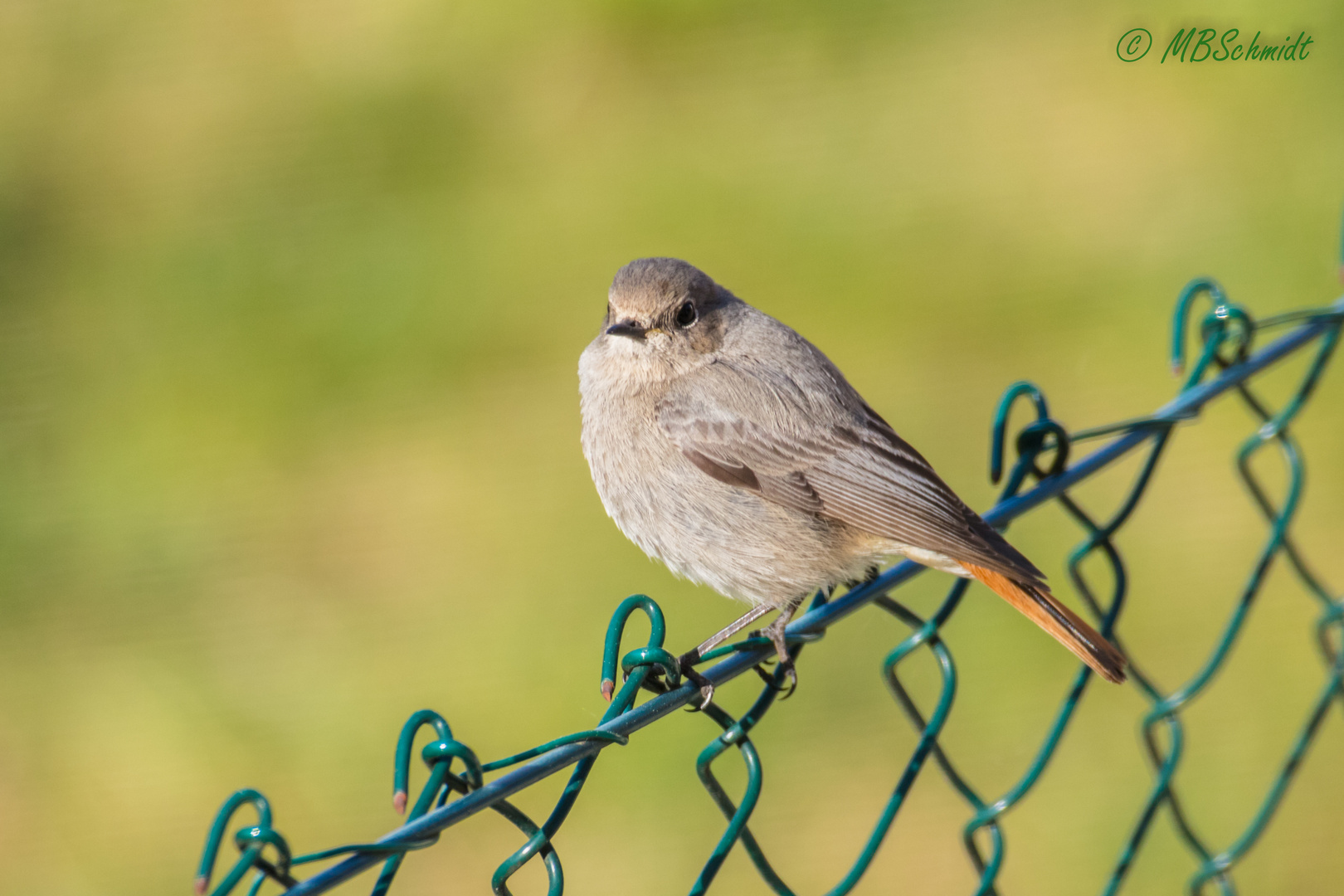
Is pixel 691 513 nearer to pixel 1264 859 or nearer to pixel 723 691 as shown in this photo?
pixel 723 691

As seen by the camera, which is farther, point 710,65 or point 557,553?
point 710,65

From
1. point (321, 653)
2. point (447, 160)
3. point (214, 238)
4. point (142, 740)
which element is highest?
point (447, 160)

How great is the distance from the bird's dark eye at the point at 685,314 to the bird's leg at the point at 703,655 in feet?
2.54

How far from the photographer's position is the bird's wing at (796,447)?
3432 mm

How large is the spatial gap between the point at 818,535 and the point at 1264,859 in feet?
6.23

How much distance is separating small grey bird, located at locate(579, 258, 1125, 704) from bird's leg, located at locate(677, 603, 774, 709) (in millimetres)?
13

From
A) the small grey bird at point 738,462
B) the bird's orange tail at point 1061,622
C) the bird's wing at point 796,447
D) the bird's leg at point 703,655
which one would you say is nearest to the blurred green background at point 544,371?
the bird's leg at point 703,655

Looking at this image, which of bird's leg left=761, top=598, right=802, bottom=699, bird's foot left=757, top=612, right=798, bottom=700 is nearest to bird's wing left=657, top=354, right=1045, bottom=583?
bird's leg left=761, top=598, right=802, bottom=699

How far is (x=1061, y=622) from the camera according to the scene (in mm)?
3059

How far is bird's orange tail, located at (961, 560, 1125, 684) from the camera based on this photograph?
2982 mm

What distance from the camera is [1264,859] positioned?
13.8 feet

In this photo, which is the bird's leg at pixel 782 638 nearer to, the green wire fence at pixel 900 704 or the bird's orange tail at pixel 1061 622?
the green wire fence at pixel 900 704

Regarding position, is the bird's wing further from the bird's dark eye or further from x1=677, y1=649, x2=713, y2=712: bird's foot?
x1=677, y1=649, x2=713, y2=712: bird's foot

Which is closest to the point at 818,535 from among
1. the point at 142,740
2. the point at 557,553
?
the point at 557,553
